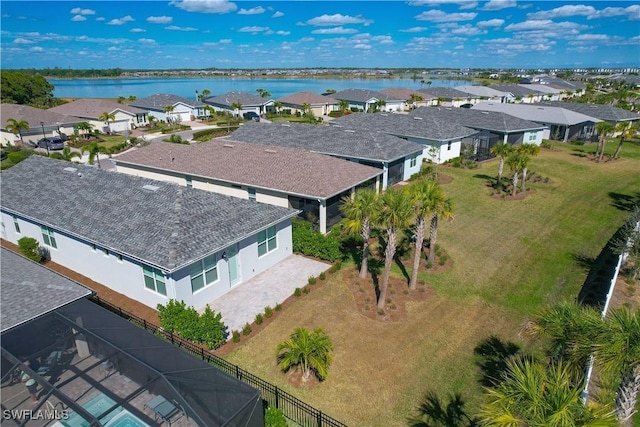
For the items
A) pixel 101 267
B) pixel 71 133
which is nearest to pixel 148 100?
pixel 71 133

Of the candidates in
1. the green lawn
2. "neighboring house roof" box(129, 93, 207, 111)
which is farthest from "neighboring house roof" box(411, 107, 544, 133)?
"neighboring house roof" box(129, 93, 207, 111)

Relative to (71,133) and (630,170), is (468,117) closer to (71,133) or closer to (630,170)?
(630,170)

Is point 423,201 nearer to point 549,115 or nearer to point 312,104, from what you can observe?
point 549,115

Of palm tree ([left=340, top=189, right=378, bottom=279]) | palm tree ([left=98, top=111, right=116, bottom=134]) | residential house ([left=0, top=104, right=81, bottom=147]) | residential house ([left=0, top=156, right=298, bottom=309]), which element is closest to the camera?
residential house ([left=0, top=156, right=298, bottom=309])

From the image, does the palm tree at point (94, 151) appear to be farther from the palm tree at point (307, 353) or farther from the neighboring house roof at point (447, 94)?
the neighboring house roof at point (447, 94)

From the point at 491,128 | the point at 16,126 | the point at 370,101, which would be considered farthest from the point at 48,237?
the point at 370,101

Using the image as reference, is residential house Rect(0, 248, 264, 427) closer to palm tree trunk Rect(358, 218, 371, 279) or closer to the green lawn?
the green lawn

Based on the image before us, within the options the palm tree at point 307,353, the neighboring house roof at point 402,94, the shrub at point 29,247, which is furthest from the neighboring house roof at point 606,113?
the shrub at point 29,247
